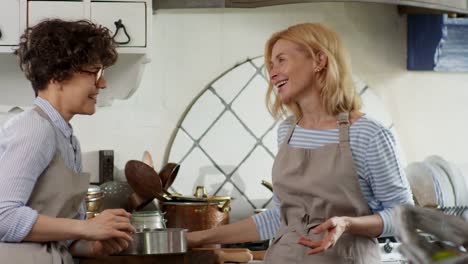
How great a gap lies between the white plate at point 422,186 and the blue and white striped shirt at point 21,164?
203cm

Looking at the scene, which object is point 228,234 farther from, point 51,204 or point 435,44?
point 435,44

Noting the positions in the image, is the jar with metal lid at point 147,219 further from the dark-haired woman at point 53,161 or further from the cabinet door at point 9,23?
the dark-haired woman at point 53,161

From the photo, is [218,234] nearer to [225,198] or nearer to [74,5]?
[225,198]

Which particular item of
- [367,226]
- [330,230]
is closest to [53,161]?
[330,230]

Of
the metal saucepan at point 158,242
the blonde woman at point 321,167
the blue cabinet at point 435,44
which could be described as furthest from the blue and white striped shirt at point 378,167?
the blue cabinet at point 435,44

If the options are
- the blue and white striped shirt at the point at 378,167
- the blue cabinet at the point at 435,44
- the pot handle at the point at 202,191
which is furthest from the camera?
the blue cabinet at the point at 435,44

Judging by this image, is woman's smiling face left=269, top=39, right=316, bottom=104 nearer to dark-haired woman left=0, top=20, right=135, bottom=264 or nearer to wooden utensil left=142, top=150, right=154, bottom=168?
dark-haired woman left=0, top=20, right=135, bottom=264

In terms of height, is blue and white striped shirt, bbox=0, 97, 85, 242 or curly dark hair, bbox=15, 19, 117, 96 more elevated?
curly dark hair, bbox=15, 19, 117, 96

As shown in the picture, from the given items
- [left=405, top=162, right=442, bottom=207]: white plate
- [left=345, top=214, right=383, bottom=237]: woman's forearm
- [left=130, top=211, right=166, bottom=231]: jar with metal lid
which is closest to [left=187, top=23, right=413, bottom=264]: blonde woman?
[left=345, top=214, right=383, bottom=237]: woman's forearm

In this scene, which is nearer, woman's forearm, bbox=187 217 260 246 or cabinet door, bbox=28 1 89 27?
woman's forearm, bbox=187 217 260 246

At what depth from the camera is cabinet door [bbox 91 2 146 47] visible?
138 inches

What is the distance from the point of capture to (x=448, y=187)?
3832 mm

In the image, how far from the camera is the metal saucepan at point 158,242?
261 centimetres

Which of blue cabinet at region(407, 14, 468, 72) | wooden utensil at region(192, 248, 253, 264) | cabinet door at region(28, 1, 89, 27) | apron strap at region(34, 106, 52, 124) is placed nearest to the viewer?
apron strap at region(34, 106, 52, 124)
